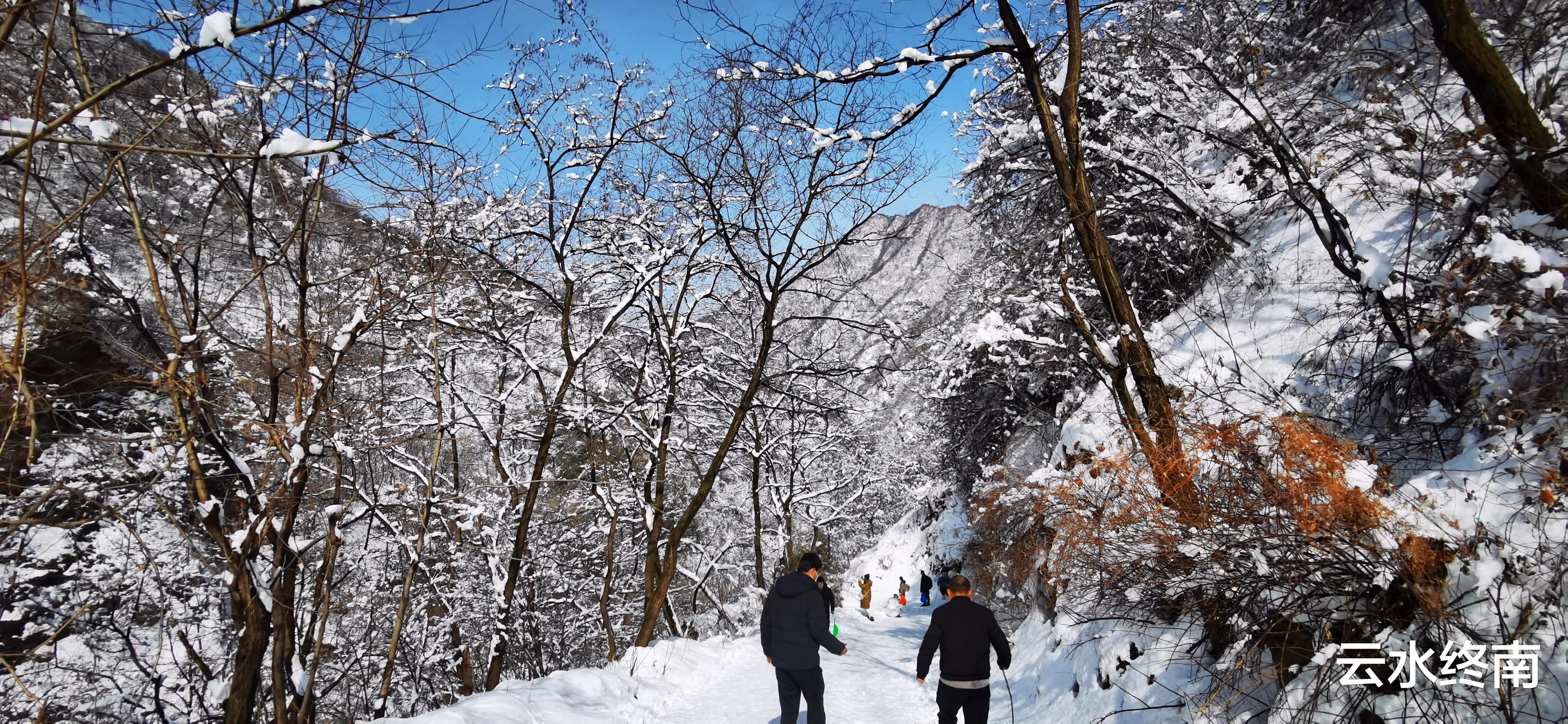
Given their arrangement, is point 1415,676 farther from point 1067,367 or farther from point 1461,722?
point 1067,367

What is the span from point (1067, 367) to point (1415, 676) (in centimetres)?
916

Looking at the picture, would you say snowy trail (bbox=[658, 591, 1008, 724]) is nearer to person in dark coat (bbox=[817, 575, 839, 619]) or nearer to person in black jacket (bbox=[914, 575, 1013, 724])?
person in dark coat (bbox=[817, 575, 839, 619])

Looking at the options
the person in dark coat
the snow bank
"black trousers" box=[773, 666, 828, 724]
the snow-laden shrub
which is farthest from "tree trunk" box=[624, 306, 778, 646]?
the snow-laden shrub

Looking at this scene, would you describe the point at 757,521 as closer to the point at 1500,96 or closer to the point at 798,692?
the point at 798,692

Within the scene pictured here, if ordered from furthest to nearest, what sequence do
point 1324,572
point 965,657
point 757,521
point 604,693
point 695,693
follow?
point 757,521, point 695,693, point 604,693, point 965,657, point 1324,572

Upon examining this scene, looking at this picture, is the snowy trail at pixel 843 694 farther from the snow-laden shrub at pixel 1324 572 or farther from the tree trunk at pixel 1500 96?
the tree trunk at pixel 1500 96

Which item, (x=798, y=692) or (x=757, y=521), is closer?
(x=798, y=692)

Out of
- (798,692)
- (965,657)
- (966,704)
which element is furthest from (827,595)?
(965,657)

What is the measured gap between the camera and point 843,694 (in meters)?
8.61

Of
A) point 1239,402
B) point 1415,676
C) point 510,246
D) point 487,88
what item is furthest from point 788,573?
point 487,88

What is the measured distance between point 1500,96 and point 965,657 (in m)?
4.82

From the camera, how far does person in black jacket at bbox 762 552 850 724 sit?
18.2 feet

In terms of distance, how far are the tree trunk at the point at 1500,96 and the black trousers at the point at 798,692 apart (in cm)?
562

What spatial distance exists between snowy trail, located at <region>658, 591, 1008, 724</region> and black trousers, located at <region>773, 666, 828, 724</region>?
4.12 feet
